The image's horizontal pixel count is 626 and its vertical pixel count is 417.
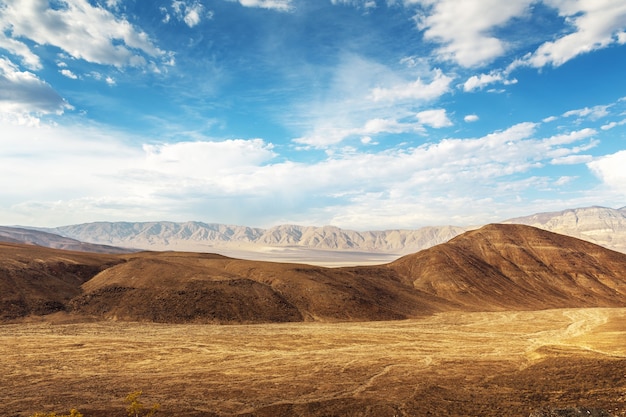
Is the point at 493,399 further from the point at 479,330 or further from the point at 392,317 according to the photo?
the point at 392,317

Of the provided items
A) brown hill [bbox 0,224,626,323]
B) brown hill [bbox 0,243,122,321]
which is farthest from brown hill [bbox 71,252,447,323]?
brown hill [bbox 0,243,122,321]

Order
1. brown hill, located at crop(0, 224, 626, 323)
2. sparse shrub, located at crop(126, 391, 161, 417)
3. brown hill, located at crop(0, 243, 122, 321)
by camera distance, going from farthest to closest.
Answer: brown hill, located at crop(0, 224, 626, 323), brown hill, located at crop(0, 243, 122, 321), sparse shrub, located at crop(126, 391, 161, 417)

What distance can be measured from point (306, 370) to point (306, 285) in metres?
42.9

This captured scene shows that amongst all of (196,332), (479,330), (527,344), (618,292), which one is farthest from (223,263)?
(618,292)

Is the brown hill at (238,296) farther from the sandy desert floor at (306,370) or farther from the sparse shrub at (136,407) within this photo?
the sparse shrub at (136,407)

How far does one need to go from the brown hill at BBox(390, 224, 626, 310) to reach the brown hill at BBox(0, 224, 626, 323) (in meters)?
0.29

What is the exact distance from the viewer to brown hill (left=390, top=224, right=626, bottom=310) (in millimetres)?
89750

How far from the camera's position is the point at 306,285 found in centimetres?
7425

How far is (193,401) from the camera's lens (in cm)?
2370

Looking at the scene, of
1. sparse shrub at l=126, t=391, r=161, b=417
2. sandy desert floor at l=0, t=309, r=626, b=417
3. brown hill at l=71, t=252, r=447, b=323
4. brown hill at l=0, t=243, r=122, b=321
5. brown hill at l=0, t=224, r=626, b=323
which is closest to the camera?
sparse shrub at l=126, t=391, r=161, b=417

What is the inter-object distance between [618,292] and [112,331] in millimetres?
110375

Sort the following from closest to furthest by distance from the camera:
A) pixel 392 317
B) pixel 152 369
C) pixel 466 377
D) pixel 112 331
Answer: pixel 466 377
pixel 152 369
pixel 112 331
pixel 392 317

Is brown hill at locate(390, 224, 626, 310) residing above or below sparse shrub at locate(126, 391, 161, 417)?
above

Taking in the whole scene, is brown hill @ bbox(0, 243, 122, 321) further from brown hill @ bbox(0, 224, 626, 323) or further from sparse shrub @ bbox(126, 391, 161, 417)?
sparse shrub @ bbox(126, 391, 161, 417)
